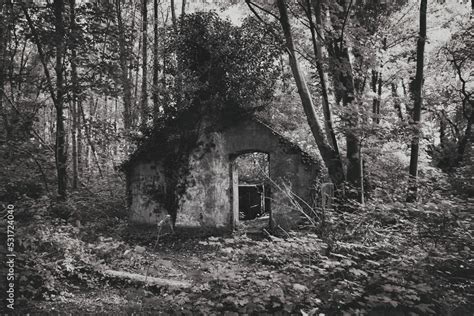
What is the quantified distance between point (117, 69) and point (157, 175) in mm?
3207

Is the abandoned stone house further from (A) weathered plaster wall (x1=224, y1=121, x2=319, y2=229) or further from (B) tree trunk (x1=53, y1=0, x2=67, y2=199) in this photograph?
(B) tree trunk (x1=53, y1=0, x2=67, y2=199)

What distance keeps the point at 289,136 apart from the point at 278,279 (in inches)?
236

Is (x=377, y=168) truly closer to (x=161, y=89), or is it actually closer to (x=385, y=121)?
(x=385, y=121)

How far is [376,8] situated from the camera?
710cm

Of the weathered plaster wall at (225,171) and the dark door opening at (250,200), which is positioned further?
the dark door opening at (250,200)

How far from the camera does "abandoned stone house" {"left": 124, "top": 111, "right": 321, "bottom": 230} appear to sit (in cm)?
912

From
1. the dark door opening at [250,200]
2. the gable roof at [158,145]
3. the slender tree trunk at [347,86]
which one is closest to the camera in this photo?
the slender tree trunk at [347,86]

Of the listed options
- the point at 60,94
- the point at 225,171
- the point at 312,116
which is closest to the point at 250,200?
the point at 225,171

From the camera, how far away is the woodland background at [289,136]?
4.30m

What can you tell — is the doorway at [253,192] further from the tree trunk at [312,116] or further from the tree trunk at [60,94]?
the tree trunk at [60,94]

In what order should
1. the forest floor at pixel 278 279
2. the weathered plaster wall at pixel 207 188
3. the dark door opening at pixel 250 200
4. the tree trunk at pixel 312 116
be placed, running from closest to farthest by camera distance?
1. the forest floor at pixel 278 279
2. the tree trunk at pixel 312 116
3. the weathered plaster wall at pixel 207 188
4. the dark door opening at pixel 250 200

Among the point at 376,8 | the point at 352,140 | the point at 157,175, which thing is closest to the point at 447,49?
the point at 376,8

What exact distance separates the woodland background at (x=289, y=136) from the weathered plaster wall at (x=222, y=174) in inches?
23.5

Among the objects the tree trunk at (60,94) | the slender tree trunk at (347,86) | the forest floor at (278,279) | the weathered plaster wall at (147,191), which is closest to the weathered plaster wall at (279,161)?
the slender tree trunk at (347,86)
